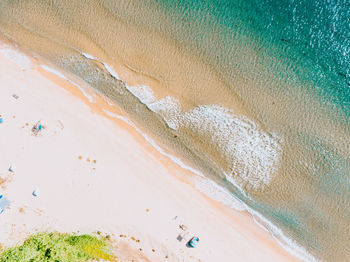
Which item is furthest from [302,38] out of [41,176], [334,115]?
[41,176]

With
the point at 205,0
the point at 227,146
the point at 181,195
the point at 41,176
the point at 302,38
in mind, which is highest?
the point at 302,38

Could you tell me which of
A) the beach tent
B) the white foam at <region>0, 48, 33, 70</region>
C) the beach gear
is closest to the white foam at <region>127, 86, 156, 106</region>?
the white foam at <region>0, 48, 33, 70</region>

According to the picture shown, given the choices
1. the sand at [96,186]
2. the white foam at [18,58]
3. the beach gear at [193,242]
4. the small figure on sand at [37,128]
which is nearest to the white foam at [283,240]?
the sand at [96,186]

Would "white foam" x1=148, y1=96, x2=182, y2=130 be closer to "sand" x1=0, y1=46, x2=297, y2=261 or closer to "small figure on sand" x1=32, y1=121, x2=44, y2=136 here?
"sand" x1=0, y1=46, x2=297, y2=261

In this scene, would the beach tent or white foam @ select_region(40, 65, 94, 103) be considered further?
white foam @ select_region(40, 65, 94, 103)

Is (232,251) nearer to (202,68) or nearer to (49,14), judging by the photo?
(202,68)
